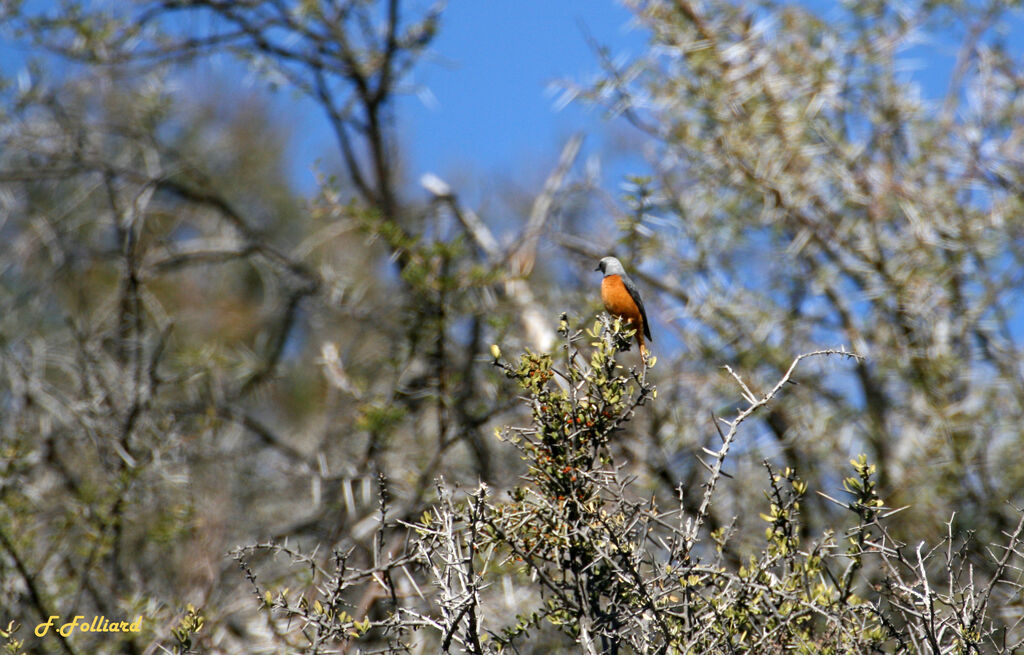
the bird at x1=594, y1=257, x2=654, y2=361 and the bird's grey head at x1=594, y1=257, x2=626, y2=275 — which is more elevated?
the bird's grey head at x1=594, y1=257, x2=626, y2=275

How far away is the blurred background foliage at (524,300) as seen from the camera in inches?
198

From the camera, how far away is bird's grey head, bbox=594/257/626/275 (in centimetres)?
479

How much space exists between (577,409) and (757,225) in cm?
419

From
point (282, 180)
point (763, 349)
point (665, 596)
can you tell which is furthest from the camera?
point (282, 180)

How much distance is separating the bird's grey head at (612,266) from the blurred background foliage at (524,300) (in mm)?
85

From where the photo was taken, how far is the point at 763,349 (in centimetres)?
575

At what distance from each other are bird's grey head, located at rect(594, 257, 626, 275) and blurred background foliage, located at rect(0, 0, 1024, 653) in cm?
9

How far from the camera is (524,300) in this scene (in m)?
6.01

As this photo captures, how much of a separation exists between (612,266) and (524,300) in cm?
117

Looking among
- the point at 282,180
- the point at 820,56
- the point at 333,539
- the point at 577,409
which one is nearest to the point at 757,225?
the point at 820,56

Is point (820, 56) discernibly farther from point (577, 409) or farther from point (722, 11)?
point (577, 409)
